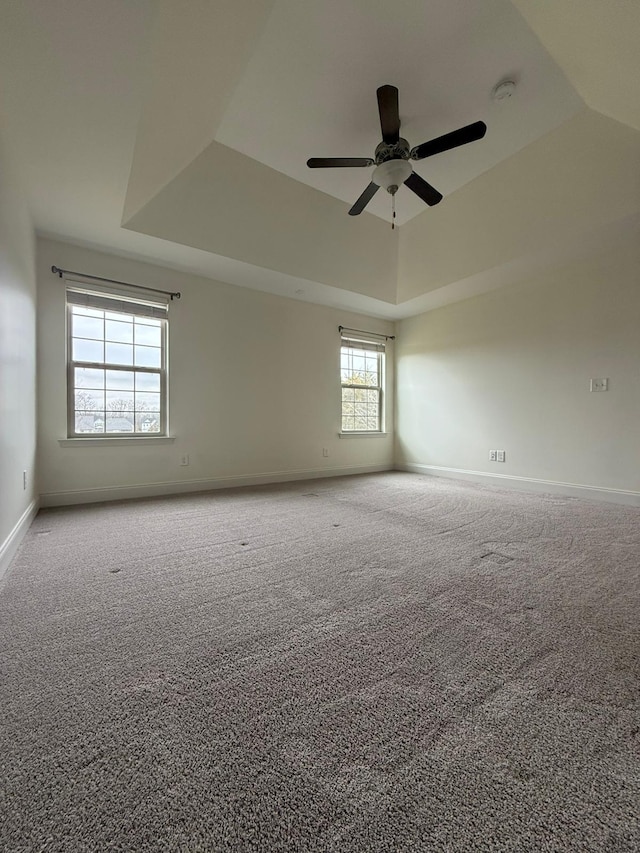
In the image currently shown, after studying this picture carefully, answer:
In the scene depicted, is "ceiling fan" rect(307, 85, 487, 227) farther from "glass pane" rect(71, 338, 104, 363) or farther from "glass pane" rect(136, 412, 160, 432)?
"glass pane" rect(136, 412, 160, 432)

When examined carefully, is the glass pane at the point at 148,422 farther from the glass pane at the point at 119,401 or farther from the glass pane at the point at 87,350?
the glass pane at the point at 87,350

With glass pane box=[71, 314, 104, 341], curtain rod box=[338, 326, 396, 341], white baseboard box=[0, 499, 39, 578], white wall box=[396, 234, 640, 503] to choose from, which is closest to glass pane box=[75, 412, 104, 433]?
glass pane box=[71, 314, 104, 341]

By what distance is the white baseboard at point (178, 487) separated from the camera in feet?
11.3

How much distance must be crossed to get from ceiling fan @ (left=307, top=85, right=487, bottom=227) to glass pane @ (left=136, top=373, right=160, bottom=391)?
8.58 ft

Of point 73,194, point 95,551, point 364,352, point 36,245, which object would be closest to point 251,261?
point 73,194

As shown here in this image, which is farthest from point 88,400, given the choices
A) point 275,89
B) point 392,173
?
point 392,173

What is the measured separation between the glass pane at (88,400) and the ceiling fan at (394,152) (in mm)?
2937

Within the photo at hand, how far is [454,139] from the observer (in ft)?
7.55

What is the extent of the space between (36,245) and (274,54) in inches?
104

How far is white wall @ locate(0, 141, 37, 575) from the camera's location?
80.8 inches

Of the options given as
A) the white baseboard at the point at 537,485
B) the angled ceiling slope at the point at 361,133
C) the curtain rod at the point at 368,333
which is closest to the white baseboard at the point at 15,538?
the angled ceiling slope at the point at 361,133

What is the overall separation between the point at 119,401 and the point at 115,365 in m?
0.38

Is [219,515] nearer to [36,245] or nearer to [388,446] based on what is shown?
[36,245]

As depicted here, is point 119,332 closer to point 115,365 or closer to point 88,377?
point 115,365
